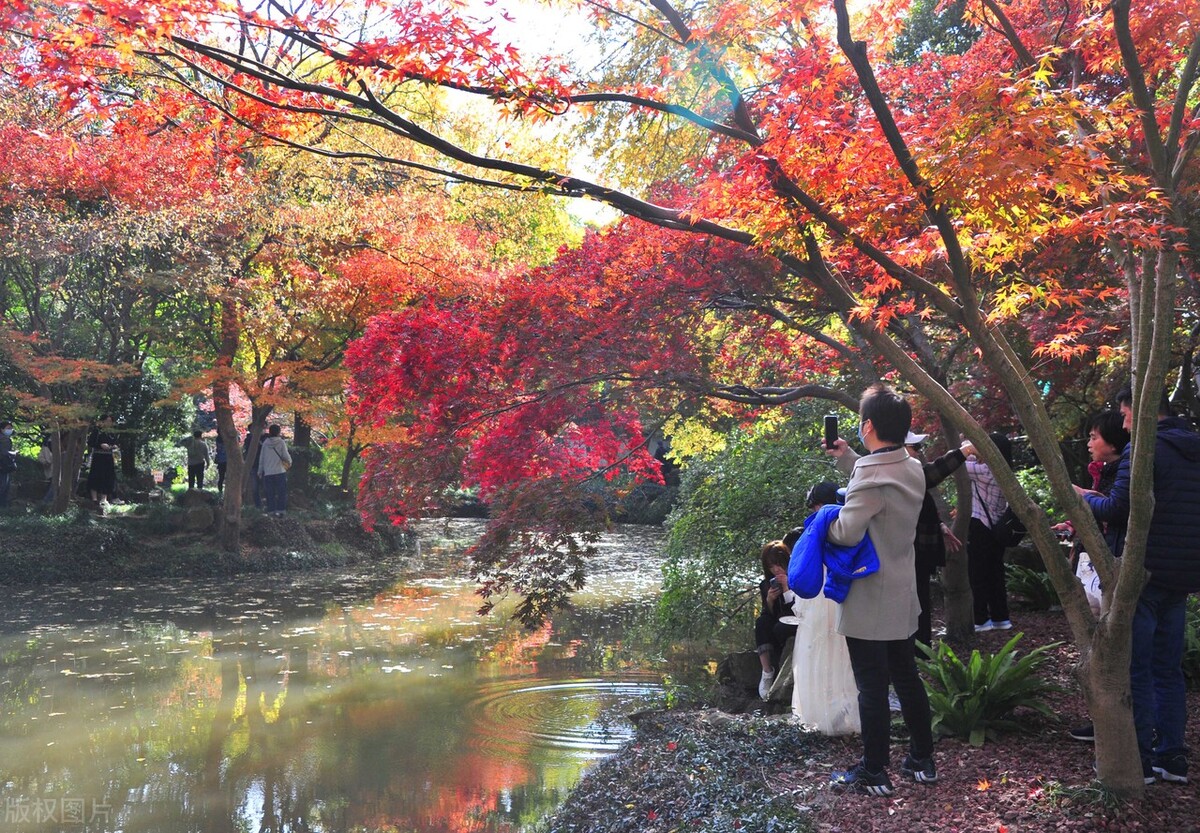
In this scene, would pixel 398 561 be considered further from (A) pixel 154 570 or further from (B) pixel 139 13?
(B) pixel 139 13

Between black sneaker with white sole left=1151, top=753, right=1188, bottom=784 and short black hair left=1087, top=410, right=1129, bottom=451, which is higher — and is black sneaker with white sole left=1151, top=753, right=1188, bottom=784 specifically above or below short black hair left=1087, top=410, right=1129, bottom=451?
below

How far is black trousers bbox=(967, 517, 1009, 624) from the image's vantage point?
22.5 ft

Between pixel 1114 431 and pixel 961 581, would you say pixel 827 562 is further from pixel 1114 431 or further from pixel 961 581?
pixel 961 581

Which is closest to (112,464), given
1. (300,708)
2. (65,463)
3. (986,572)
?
(65,463)

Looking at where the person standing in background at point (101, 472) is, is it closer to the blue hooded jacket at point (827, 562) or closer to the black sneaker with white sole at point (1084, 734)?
the blue hooded jacket at point (827, 562)

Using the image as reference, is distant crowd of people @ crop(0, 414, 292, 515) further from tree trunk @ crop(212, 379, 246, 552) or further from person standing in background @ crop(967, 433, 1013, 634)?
person standing in background @ crop(967, 433, 1013, 634)

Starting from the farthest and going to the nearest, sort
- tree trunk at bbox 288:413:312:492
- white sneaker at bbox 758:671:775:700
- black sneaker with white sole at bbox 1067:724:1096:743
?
tree trunk at bbox 288:413:312:492, white sneaker at bbox 758:671:775:700, black sneaker with white sole at bbox 1067:724:1096:743

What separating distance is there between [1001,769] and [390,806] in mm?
3143

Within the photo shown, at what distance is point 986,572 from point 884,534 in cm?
378

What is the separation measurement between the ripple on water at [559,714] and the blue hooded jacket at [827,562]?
2.68m

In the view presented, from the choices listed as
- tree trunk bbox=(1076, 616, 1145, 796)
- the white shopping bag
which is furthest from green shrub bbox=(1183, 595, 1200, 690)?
tree trunk bbox=(1076, 616, 1145, 796)

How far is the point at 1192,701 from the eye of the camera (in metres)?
4.87

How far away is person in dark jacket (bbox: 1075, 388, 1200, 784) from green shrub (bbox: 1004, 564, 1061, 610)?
404 centimetres

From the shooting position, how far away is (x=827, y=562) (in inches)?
145
